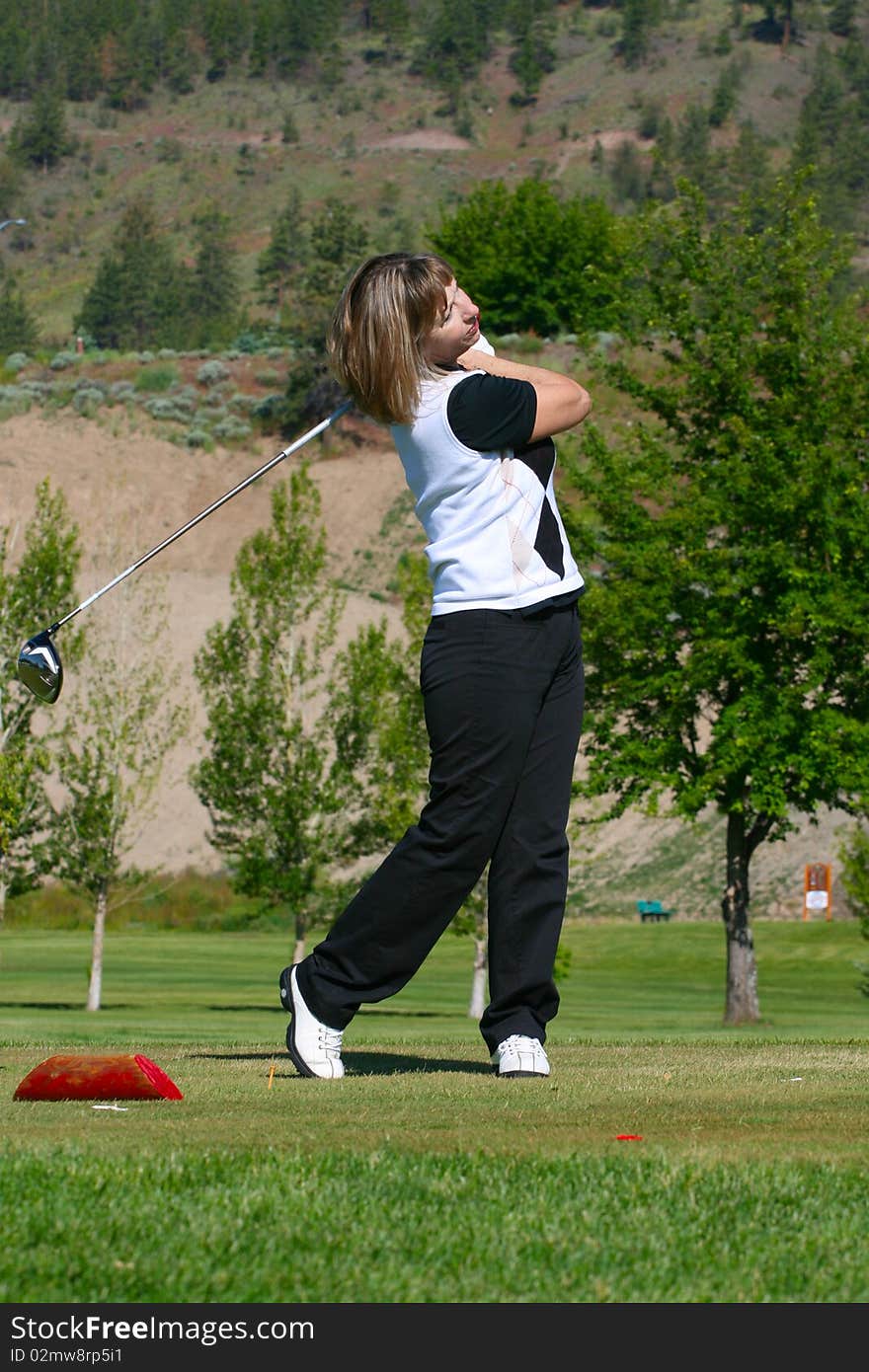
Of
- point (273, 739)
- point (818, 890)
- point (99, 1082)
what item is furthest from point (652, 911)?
point (99, 1082)

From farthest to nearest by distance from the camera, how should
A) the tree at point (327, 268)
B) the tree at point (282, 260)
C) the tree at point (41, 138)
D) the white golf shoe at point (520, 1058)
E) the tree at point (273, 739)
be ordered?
1. the tree at point (41, 138)
2. the tree at point (282, 260)
3. the tree at point (327, 268)
4. the tree at point (273, 739)
5. the white golf shoe at point (520, 1058)

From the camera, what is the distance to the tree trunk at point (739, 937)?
25828mm

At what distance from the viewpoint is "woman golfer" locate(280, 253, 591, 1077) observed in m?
5.66

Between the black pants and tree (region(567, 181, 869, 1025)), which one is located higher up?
the black pants

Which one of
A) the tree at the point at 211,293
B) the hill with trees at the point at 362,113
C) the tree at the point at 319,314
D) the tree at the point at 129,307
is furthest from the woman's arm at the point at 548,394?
the hill with trees at the point at 362,113

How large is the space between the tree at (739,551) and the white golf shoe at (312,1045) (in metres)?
17.7

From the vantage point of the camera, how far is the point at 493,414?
563 centimetres

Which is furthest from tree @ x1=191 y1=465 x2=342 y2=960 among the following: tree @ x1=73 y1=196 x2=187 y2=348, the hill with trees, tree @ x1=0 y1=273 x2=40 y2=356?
the hill with trees

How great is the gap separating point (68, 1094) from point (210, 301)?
119 m

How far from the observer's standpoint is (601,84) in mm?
180625

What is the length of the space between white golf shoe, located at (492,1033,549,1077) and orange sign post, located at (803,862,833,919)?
38138 millimetres

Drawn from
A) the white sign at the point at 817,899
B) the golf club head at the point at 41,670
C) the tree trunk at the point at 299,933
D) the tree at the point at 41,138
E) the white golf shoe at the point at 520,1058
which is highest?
the golf club head at the point at 41,670

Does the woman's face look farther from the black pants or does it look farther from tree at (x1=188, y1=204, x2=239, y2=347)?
tree at (x1=188, y1=204, x2=239, y2=347)

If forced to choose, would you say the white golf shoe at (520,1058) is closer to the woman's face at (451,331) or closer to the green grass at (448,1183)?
the green grass at (448,1183)
